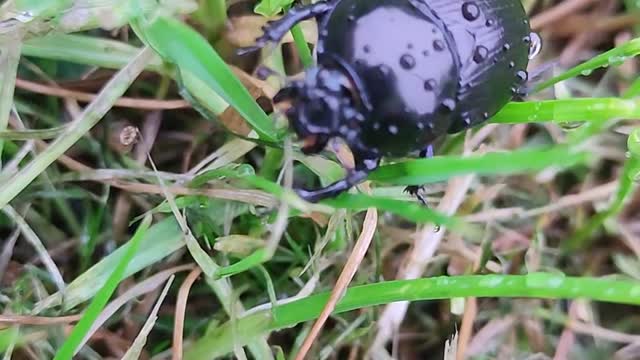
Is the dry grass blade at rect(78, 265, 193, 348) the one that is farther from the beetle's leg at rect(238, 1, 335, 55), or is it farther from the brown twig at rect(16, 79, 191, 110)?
the beetle's leg at rect(238, 1, 335, 55)

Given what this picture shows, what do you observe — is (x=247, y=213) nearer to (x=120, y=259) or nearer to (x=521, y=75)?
(x=120, y=259)

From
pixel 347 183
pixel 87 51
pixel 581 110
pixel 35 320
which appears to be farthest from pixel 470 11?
pixel 35 320

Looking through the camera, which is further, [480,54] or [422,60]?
[480,54]

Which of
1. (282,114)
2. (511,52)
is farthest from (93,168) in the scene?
(511,52)

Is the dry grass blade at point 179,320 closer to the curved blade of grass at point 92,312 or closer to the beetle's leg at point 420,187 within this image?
the curved blade of grass at point 92,312

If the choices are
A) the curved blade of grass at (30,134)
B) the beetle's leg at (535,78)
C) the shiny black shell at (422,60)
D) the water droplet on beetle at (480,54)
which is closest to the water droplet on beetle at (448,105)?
the shiny black shell at (422,60)

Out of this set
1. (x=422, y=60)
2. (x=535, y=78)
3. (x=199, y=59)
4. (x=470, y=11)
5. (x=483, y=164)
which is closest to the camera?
(x=483, y=164)
